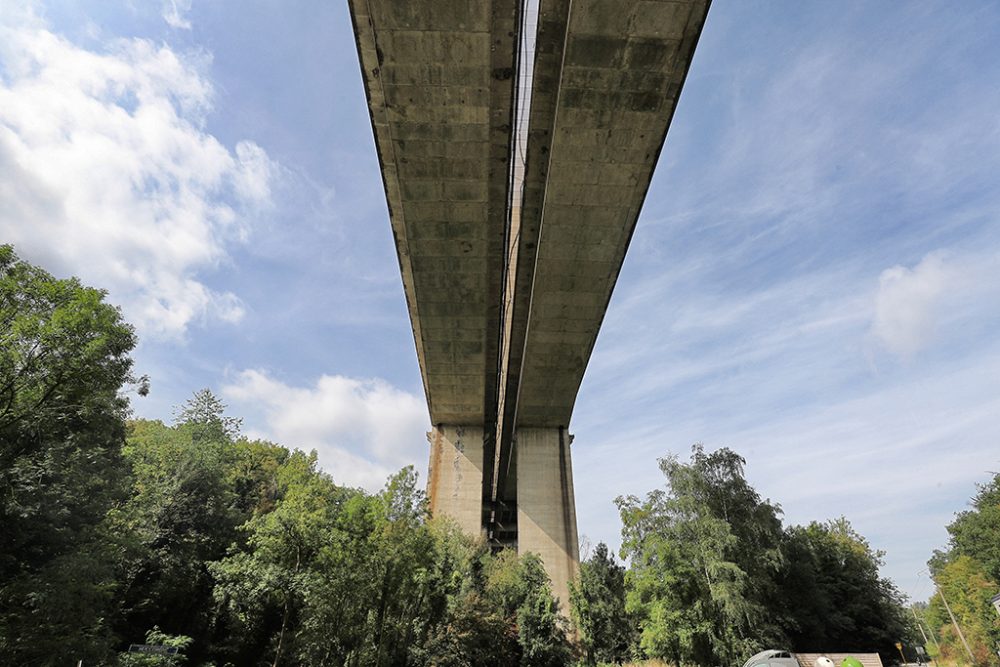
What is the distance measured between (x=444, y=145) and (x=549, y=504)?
51.7 feet

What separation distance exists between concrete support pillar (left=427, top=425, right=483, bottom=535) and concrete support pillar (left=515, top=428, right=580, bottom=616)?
6.01 ft

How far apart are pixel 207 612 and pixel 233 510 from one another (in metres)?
3.96

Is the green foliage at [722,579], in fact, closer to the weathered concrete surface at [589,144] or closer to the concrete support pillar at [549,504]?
the concrete support pillar at [549,504]

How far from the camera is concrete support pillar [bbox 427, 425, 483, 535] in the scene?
20516 mm

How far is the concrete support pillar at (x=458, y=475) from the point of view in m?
20.5

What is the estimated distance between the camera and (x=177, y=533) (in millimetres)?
18000

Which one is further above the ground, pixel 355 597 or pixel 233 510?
pixel 233 510

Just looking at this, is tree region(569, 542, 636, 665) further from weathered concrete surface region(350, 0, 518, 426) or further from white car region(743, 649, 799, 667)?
white car region(743, 649, 799, 667)

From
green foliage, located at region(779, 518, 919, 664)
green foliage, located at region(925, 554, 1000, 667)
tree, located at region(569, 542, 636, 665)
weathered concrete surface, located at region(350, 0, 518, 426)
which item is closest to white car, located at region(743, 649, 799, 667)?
weathered concrete surface, located at region(350, 0, 518, 426)

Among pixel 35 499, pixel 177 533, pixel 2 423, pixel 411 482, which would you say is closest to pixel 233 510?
pixel 177 533

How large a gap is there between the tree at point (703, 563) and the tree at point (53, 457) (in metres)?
15.4

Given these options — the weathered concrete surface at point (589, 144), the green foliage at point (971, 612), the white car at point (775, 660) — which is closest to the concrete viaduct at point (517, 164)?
the weathered concrete surface at point (589, 144)

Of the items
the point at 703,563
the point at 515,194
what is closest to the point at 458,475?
Answer: the point at 703,563

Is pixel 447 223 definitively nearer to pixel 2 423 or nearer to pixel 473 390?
pixel 473 390
